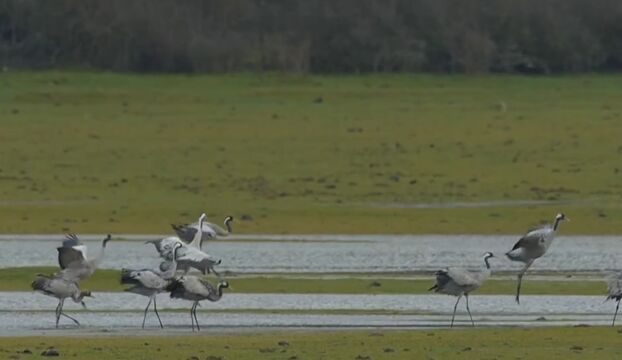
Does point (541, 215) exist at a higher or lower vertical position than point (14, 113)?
lower

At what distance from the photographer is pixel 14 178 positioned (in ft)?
117

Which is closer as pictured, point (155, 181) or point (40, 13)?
point (155, 181)

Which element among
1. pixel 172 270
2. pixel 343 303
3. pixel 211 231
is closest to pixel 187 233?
pixel 211 231

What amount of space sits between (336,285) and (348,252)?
13.3ft

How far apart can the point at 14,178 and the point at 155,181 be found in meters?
2.60

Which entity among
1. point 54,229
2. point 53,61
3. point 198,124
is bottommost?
point 54,229

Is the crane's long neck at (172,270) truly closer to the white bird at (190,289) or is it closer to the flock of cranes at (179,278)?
the flock of cranes at (179,278)

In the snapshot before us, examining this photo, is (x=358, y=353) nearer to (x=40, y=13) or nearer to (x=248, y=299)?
(x=248, y=299)

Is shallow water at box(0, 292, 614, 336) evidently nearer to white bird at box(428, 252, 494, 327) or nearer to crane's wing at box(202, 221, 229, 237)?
white bird at box(428, 252, 494, 327)

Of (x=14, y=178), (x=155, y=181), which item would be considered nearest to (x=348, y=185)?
(x=155, y=181)

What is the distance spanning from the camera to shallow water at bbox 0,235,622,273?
25516mm

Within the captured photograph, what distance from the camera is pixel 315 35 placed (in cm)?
5619

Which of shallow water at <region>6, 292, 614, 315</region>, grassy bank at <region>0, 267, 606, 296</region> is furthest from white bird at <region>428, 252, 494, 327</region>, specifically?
grassy bank at <region>0, 267, 606, 296</region>

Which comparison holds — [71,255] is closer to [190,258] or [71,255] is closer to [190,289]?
[190,258]
